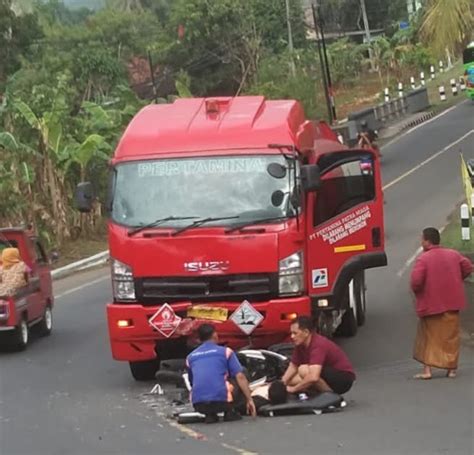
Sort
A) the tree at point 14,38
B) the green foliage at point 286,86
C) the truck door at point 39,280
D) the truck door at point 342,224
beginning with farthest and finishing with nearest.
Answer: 1. the tree at point 14,38
2. the green foliage at point 286,86
3. the truck door at point 39,280
4. the truck door at point 342,224

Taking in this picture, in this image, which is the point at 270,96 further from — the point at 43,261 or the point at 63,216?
the point at 43,261

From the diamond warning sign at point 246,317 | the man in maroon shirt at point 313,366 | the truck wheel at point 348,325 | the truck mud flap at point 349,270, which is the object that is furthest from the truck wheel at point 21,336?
the man in maroon shirt at point 313,366

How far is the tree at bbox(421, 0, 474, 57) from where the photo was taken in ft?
44.7

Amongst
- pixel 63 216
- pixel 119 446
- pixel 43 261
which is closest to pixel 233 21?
pixel 63 216

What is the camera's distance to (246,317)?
1223cm

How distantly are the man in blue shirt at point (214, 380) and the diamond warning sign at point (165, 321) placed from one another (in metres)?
1.29

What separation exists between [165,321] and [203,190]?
5.02ft

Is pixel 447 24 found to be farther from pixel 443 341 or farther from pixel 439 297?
pixel 443 341

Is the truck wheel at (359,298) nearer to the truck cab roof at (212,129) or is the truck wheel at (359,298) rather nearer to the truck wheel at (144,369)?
the truck cab roof at (212,129)

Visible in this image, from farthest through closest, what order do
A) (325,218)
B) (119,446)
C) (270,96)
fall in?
(270,96)
(325,218)
(119,446)

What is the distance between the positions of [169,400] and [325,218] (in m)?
3.07

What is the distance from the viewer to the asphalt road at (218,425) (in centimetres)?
952

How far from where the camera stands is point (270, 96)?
48250mm

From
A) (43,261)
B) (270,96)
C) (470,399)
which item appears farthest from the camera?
(270,96)
